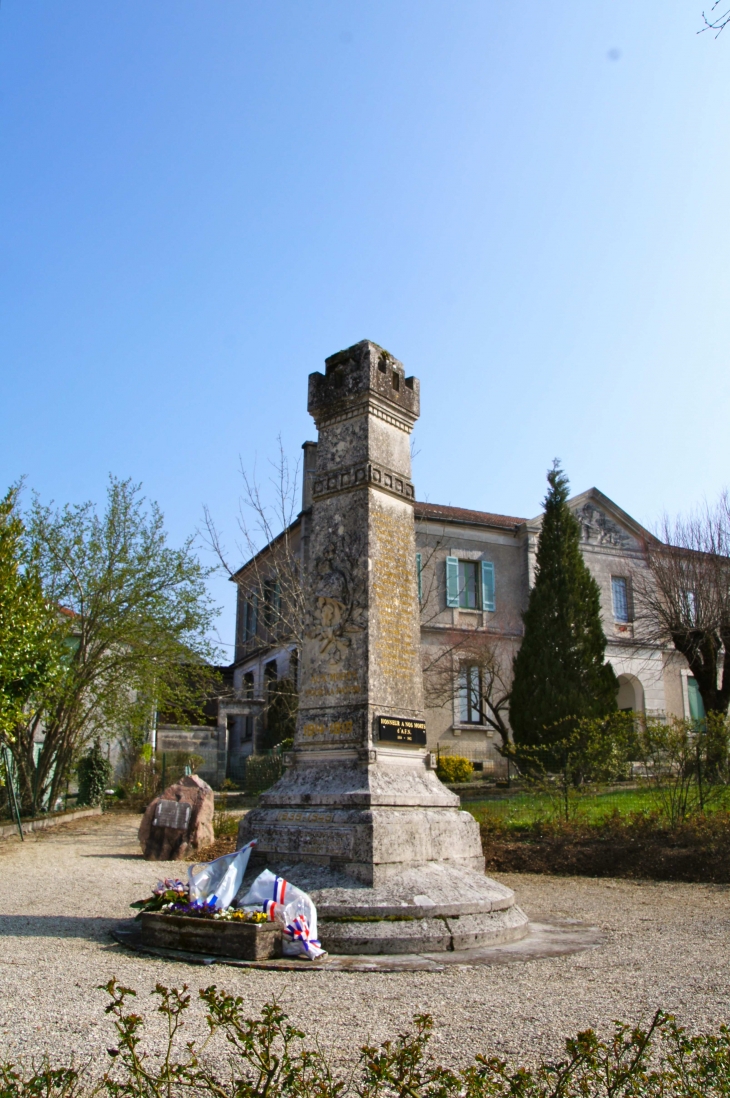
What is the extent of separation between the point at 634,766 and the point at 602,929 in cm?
654

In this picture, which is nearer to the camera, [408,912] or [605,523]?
[408,912]

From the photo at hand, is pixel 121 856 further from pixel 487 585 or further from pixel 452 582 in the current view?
pixel 487 585

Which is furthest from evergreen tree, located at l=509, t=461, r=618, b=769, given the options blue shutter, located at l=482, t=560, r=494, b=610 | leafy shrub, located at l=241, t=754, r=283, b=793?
leafy shrub, located at l=241, t=754, r=283, b=793

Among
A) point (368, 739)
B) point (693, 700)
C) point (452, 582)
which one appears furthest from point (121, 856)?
point (693, 700)

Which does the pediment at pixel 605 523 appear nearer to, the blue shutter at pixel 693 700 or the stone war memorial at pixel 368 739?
the blue shutter at pixel 693 700

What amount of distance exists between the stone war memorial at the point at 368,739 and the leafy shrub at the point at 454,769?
569 inches

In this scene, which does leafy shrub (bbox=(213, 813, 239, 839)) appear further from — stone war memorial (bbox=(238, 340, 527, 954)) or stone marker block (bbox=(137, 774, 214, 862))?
stone war memorial (bbox=(238, 340, 527, 954))

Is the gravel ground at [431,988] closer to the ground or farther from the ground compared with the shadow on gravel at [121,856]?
farther from the ground

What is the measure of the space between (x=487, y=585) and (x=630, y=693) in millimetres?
6569

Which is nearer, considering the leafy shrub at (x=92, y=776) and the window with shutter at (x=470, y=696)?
the leafy shrub at (x=92, y=776)

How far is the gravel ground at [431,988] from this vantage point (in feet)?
12.3

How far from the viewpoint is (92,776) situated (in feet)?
65.3

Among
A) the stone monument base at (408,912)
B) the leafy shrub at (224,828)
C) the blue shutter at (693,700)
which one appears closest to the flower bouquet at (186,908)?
the stone monument base at (408,912)

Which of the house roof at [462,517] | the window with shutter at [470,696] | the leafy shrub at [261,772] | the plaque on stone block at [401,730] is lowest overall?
the leafy shrub at [261,772]
